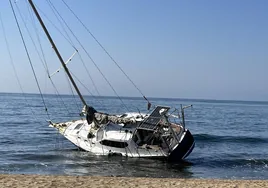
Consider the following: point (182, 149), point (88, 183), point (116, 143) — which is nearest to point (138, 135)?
point (116, 143)

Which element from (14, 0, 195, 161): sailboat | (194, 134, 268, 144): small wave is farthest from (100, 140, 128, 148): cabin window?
(194, 134, 268, 144): small wave

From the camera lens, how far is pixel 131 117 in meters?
32.3

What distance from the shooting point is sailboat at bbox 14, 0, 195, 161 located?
27.8 m

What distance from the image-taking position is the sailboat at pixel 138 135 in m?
27.8

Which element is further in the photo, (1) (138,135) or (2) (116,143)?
(2) (116,143)

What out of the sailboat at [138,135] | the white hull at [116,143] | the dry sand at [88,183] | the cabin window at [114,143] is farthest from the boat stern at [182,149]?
the dry sand at [88,183]

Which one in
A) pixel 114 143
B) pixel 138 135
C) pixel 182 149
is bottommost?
pixel 114 143

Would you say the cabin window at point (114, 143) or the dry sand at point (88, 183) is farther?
the cabin window at point (114, 143)

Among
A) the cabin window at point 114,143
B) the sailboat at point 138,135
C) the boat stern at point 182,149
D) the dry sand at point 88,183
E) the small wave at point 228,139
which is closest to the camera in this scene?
the dry sand at point 88,183

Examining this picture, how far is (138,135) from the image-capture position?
28.8m

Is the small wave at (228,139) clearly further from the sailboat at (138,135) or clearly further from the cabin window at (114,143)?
the cabin window at (114,143)

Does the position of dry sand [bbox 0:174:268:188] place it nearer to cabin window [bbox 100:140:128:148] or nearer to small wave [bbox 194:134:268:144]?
cabin window [bbox 100:140:128:148]

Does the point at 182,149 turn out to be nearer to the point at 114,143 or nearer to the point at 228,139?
the point at 114,143

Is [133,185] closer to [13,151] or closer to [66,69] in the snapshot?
[66,69]
